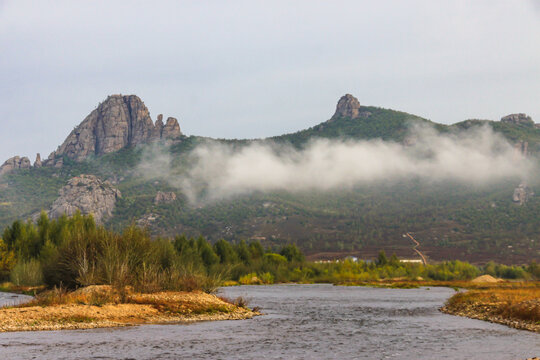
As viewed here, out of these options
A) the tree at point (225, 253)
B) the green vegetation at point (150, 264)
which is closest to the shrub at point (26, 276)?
the green vegetation at point (150, 264)

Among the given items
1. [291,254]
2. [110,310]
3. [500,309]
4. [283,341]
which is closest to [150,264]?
[110,310]

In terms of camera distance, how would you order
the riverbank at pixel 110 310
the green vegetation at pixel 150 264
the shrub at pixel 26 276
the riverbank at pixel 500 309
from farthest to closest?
the shrub at pixel 26 276, the green vegetation at pixel 150 264, the riverbank at pixel 500 309, the riverbank at pixel 110 310

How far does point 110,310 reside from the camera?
3966cm

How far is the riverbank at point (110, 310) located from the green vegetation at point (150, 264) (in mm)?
1979

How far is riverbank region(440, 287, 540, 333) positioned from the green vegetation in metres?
24.0

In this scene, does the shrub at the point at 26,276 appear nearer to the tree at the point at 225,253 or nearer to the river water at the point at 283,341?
the river water at the point at 283,341

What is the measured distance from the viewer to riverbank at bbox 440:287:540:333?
135 ft

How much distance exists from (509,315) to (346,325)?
13593mm

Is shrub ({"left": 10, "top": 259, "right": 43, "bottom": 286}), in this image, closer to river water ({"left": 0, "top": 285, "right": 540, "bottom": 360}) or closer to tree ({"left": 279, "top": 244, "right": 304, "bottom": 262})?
river water ({"left": 0, "top": 285, "right": 540, "bottom": 360})

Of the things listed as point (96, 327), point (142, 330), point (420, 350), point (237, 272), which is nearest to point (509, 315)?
point (420, 350)

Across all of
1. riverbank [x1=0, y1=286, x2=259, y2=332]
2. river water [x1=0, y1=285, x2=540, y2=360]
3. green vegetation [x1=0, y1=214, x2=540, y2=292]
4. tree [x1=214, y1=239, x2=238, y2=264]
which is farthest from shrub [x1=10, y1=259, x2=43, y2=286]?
tree [x1=214, y1=239, x2=238, y2=264]

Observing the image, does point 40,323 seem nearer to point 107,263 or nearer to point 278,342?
point 107,263

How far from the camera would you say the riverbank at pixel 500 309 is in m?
41.0

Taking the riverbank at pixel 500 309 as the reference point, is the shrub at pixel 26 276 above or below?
above
